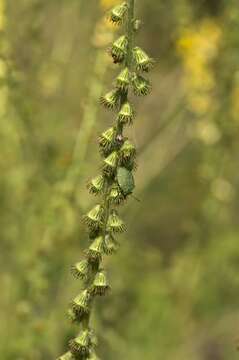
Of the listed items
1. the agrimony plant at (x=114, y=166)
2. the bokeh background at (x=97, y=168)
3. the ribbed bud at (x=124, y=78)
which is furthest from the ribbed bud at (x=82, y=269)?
the bokeh background at (x=97, y=168)

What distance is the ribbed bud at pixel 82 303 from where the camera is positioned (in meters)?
3.14

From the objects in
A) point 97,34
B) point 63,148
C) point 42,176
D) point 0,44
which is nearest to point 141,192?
point 63,148

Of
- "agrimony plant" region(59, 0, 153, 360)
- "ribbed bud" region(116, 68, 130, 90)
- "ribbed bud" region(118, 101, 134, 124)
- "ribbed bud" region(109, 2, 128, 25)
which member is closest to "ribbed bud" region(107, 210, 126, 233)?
"agrimony plant" region(59, 0, 153, 360)

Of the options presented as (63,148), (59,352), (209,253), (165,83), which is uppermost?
(165,83)

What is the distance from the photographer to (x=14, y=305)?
6027 millimetres

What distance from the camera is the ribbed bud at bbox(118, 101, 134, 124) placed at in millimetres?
2850

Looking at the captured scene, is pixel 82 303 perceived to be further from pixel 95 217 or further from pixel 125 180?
pixel 125 180

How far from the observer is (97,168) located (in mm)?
6668

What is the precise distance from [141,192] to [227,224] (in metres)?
1.11

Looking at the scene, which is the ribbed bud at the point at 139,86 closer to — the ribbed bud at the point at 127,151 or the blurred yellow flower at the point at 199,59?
the ribbed bud at the point at 127,151

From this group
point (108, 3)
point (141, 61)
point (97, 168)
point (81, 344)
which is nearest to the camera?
point (141, 61)

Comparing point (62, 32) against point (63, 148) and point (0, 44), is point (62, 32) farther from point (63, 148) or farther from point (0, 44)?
point (0, 44)

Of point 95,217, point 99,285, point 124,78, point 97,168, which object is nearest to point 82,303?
point 99,285

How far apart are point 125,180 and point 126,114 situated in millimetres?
228
